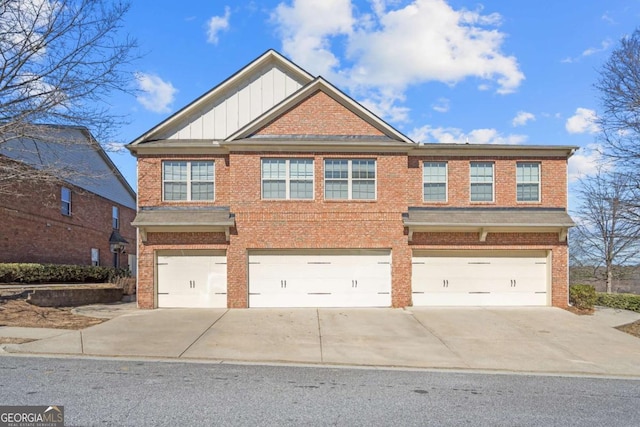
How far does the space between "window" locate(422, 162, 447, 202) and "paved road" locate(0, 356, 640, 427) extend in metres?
9.02

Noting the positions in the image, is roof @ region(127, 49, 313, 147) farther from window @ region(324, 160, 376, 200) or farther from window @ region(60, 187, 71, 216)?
window @ region(60, 187, 71, 216)

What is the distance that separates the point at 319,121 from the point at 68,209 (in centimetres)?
1814

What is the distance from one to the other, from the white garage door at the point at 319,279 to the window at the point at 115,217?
20.9 m

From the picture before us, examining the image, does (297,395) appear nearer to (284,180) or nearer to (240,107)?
(284,180)

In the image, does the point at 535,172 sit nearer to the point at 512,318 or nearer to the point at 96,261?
the point at 512,318

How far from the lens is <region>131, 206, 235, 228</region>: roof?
1606 cm

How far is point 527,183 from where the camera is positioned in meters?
17.6

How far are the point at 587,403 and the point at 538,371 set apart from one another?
2642 mm

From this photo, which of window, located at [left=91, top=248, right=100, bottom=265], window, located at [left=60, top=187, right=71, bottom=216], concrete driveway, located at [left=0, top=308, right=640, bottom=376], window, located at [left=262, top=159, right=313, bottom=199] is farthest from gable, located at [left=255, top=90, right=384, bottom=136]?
window, located at [left=91, top=248, right=100, bottom=265]

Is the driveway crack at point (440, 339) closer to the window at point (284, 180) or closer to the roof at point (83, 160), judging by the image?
the window at point (284, 180)

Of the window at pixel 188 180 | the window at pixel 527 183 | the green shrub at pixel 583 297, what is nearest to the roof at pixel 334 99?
the window at pixel 188 180

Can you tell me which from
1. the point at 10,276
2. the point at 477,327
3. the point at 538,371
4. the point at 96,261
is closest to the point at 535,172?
the point at 477,327

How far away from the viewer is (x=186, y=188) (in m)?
17.1

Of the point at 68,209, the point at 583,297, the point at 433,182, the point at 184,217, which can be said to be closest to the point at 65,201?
the point at 68,209
